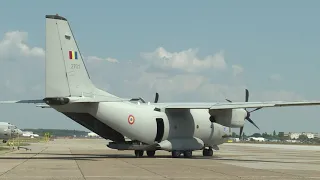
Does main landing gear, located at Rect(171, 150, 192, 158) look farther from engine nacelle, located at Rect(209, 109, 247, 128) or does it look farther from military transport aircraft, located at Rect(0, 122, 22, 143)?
military transport aircraft, located at Rect(0, 122, 22, 143)

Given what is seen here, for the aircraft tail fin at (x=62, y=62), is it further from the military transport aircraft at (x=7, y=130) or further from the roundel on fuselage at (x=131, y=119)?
the military transport aircraft at (x=7, y=130)

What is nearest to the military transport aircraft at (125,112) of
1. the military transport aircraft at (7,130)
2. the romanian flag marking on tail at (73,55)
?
the romanian flag marking on tail at (73,55)

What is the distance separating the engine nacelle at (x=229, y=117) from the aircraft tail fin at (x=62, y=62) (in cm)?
1100

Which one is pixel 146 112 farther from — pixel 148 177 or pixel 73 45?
pixel 148 177

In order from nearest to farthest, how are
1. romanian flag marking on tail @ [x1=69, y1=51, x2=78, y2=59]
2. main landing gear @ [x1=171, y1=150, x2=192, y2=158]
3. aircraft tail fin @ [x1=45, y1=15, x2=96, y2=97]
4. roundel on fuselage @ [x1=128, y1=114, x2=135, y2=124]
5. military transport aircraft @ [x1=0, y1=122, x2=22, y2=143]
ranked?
1. aircraft tail fin @ [x1=45, y1=15, x2=96, y2=97]
2. romanian flag marking on tail @ [x1=69, y1=51, x2=78, y2=59]
3. roundel on fuselage @ [x1=128, y1=114, x2=135, y2=124]
4. main landing gear @ [x1=171, y1=150, x2=192, y2=158]
5. military transport aircraft @ [x1=0, y1=122, x2=22, y2=143]

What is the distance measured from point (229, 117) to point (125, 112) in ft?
27.8

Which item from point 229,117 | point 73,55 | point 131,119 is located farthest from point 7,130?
point 73,55

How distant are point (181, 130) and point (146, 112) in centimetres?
373

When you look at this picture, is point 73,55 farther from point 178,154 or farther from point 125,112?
point 178,154

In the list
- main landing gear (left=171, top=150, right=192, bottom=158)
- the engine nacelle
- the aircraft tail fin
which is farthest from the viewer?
the engine nacelle

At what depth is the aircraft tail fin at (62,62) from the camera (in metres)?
31.6

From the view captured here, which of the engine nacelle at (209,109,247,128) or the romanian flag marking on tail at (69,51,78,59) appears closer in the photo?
the romanian flag marking on tail at (69,51,78,59)

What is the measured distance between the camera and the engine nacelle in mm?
39500

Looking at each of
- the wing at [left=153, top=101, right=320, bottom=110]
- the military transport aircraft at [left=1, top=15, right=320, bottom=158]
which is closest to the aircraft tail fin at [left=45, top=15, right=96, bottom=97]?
the military transport aircraft at [left=1, top=15, right=320, bottom=158]
